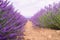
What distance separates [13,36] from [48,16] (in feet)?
11.3

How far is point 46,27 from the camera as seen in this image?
671 cm

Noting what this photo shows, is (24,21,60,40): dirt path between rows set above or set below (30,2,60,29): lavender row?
below

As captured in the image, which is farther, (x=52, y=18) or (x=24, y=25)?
(x=52, y=18)

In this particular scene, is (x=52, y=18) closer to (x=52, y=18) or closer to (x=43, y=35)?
(x=52, y=18)

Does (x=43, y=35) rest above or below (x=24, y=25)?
below

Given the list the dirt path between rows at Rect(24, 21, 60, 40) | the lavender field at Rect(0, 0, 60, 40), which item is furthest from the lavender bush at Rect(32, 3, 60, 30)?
the dirt path between rows at Rect(24, 21, 60, 40)

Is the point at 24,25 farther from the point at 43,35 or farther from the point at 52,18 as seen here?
the point at 52,18

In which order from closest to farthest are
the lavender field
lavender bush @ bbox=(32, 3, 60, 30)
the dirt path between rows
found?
the lavender field
the dirt path between rows
lavender bush @ bbox=(32, 3, 60, 30)

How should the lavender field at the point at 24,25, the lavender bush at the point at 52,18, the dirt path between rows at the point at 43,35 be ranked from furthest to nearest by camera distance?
the lavender bush at the point at 52,18 < the dirt path between rows at the point at 43,35 < the lavender field at the point at 24,25

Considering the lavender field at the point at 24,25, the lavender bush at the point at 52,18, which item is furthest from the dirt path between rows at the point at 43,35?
the lavender bush at the point at 52,18

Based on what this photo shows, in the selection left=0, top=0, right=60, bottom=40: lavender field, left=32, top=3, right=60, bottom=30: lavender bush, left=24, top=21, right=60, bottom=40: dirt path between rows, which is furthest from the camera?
left=32, top=3, right=60, bottom=30: lavender bush

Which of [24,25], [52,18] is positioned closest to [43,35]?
[24,25]

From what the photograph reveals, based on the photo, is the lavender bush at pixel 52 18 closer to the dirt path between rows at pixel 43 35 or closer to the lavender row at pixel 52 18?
the lavender row at pixel 52 18

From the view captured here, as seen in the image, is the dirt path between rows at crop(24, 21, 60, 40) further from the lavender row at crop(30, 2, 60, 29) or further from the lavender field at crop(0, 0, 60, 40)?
the lavender row at crop(30, 2, 60, 29)
